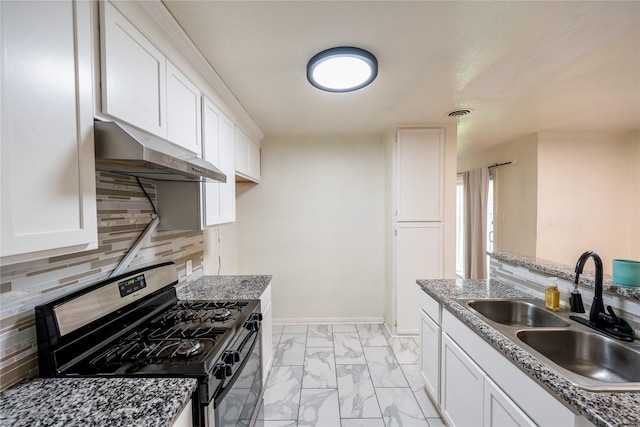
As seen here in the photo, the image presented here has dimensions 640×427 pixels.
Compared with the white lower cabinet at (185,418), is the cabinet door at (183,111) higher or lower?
higher

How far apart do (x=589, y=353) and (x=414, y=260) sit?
1.69m

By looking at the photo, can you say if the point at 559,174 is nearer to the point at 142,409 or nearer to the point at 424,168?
the point at 424,168

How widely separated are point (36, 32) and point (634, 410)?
6.44 ft

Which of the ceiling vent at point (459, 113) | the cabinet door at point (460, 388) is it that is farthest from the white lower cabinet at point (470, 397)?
the ceiling vent at point (459, 113)

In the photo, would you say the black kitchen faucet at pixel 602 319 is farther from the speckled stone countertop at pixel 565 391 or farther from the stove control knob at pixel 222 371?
the stove control knob at pixel 222 371

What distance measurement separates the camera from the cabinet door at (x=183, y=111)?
4.32 ft

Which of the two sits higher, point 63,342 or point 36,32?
point 36,32

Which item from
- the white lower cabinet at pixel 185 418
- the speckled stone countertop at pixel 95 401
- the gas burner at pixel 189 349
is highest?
the speckled stone countertop at pixel 95 401

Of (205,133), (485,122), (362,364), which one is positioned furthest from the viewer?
(485,122)

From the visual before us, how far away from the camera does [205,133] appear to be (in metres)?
1.71

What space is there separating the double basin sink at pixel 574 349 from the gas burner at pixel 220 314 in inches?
55.0

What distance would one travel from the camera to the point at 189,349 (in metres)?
1.10

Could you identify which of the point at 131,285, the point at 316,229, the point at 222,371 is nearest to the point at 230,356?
the point at 222,371

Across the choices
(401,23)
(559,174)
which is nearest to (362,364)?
(401,23)
